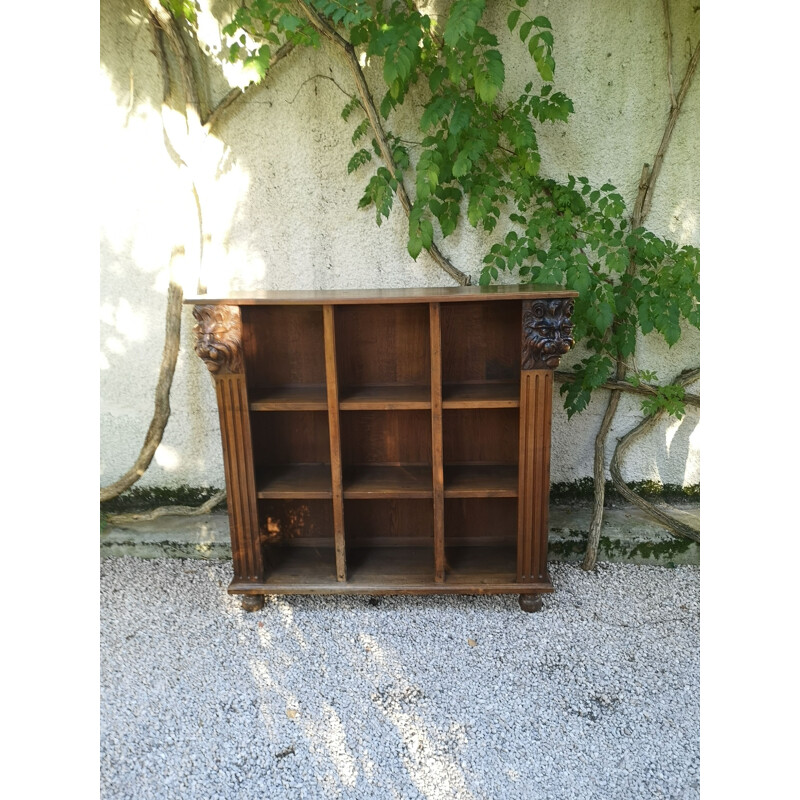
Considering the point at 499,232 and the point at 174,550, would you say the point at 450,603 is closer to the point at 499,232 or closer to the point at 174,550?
the point at 174,550

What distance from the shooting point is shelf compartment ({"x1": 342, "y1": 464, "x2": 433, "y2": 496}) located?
2.44 meters

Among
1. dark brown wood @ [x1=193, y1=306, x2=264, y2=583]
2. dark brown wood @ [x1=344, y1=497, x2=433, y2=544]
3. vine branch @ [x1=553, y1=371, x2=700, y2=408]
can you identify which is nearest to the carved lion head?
dark brown wood @ [x1=193, y1=306, x2=264, y2=583]

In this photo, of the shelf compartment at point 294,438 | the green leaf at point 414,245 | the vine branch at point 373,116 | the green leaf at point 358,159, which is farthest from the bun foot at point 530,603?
the green leaf at point 358,159

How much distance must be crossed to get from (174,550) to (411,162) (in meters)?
2.15

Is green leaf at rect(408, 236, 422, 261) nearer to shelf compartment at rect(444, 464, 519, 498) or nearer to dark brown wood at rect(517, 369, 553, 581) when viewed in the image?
dark brown wood at rect(517, 369, 553, 581)

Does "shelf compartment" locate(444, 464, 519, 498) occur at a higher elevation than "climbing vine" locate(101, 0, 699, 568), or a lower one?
lower

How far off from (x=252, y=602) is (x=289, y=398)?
2.82ft

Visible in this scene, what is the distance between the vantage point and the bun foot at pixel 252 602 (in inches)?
99.0

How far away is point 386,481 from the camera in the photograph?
253cm

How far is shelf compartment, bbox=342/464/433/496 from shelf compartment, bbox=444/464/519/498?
9 cm

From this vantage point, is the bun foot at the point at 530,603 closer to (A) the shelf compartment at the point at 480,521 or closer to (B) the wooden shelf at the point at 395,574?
(B) the wooden shelf at the point at 395,574

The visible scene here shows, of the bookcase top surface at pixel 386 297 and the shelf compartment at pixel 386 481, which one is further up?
the bookcase top surface at pixel 386 297

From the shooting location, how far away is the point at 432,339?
89.4 inches

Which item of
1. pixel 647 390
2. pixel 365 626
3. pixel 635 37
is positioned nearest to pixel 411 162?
pixel 635 37
